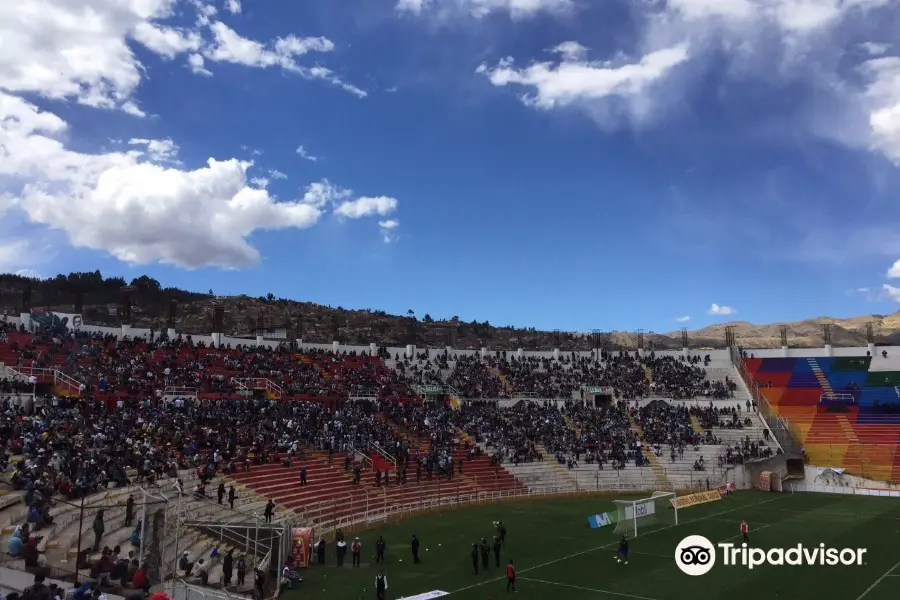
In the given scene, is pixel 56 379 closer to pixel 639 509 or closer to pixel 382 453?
pixel 382 453

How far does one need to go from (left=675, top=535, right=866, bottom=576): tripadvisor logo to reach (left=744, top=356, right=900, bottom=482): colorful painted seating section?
26.6 m

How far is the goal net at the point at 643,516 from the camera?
3278cm

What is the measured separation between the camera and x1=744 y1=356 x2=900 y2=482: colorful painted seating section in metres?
52.3

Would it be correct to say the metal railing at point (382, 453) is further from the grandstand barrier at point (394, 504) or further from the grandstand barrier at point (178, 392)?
the grandstand barrier at point (178, 392)

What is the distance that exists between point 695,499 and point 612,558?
16355 millimetres

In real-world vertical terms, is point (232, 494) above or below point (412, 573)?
above

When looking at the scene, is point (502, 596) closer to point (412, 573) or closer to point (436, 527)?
point (412, 573)

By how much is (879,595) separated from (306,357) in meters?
48.7

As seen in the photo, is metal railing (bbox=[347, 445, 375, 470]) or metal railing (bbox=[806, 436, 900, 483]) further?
metal railing (bbox=[806, 436, 900, 483])

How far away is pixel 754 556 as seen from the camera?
90.1 ft

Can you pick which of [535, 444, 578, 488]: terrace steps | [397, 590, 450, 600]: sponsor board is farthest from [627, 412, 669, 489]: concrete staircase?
[397, 590, 450, 600]: sponsor board

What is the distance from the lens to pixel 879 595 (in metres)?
21.9

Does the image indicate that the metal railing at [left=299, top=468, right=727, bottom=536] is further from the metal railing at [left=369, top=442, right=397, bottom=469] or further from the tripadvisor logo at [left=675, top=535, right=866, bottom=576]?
the tripadvisor logo at [left=675, top=535, right=866, bottom=576]

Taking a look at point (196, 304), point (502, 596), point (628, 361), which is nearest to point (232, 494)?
point (502, 596)
